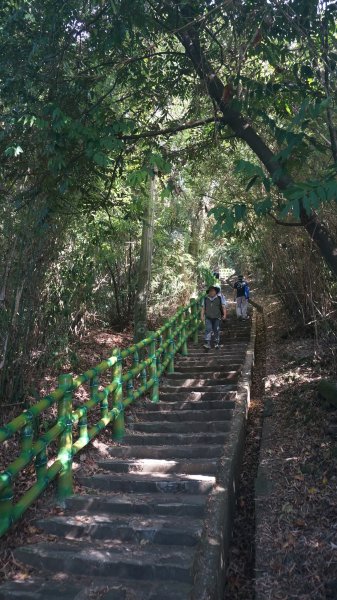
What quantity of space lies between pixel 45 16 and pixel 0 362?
4.03 m

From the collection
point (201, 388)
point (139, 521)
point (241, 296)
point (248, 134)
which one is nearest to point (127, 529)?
point (139, 521)

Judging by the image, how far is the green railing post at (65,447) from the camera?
165 inches

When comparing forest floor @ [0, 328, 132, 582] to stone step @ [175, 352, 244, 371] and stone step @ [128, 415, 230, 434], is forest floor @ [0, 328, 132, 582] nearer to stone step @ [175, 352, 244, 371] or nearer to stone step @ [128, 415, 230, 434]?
stone step @ [128, 415, 230, 434]

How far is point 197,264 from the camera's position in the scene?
1644 cm

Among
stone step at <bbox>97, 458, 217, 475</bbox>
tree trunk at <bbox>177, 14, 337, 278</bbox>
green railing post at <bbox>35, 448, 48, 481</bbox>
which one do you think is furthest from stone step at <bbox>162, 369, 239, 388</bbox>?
green railing post at <bbox>35, 448, 48, 481</bbox>

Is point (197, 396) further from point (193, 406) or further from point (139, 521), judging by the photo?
point (139, 521)

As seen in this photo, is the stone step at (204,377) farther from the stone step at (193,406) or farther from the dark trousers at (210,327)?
the dark trousers at (210,327)

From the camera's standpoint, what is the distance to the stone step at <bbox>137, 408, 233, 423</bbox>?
20.5 ft

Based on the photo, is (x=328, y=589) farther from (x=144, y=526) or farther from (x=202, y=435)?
(x=202, y=435)

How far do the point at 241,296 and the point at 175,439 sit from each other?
8657mm

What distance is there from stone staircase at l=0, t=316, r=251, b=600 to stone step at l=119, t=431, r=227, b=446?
0.04 feet

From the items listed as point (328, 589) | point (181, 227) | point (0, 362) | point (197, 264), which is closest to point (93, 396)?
point (0, 362)

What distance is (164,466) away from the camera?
4859 millimetres

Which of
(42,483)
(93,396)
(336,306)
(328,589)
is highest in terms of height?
(336,306)
